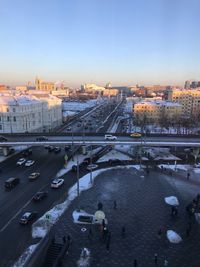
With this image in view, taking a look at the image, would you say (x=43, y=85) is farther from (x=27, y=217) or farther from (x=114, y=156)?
(x=27, y=217)

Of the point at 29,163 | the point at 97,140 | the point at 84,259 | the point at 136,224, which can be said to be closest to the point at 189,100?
the point at 97,140

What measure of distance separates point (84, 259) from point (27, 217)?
6495mm

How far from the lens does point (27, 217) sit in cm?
1948

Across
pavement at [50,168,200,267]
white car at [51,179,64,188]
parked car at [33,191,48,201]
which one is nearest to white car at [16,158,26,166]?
white car at [51,179,64,188]

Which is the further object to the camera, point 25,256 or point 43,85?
point 43,85

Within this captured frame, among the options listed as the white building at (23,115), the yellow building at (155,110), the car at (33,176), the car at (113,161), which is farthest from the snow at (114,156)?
the yellow building at (155,110)

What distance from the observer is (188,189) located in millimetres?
26484

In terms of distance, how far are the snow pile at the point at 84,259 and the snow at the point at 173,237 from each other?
608cm

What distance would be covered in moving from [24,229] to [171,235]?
1119cm

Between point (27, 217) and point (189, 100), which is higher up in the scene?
point (189, 100)

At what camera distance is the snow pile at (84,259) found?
1497cm

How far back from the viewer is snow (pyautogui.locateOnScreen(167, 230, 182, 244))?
1725 centimetres

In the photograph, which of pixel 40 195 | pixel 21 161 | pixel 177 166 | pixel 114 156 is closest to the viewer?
pixel 40 195

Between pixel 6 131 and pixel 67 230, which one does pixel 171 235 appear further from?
pixel 6 131
